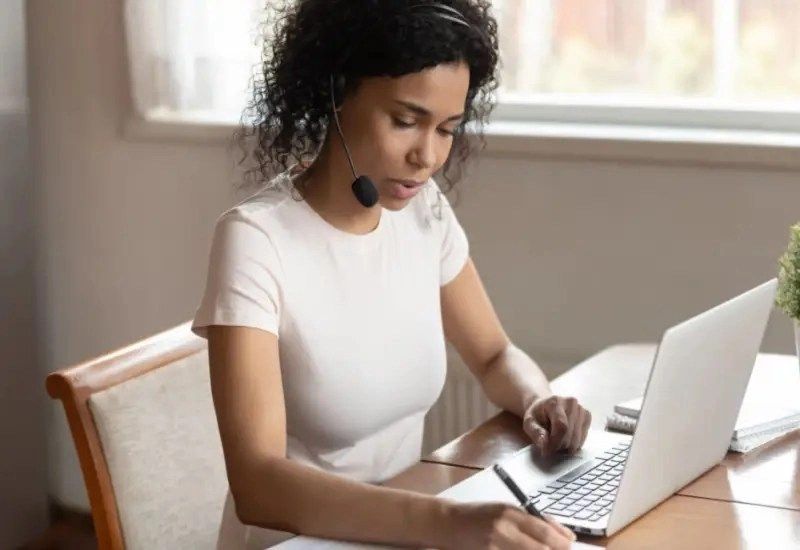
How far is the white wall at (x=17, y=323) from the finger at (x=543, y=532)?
1973 millimetres

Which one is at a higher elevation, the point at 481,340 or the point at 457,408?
the point at 481,340

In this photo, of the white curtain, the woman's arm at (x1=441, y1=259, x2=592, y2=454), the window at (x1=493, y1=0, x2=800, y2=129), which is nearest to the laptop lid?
the woman's arm at (x1=441, y1=259, x2=592, y2=454)

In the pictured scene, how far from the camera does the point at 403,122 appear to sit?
1541 mm

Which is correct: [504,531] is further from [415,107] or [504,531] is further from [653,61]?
[653,61]

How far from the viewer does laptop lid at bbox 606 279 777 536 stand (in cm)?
128

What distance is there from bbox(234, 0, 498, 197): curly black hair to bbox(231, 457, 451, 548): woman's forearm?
443 millimetres

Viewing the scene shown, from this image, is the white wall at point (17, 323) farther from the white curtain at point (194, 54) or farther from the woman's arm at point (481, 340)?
the woman's arm at point (481, 340)

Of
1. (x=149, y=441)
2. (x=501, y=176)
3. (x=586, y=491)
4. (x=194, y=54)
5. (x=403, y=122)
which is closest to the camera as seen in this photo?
(x=586, y=491)

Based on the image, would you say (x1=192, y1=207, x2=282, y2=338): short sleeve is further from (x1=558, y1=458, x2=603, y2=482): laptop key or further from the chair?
(x1=558, y1=458, x2=603, y2=482): laptop key

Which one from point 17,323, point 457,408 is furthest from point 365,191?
point 17,323

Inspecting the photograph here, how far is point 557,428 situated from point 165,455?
49 centimetres

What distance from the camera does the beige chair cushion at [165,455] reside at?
64.2 inches

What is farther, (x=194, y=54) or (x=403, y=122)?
(x=194, y=54)

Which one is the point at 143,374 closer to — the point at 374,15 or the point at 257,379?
the point at 257,379
